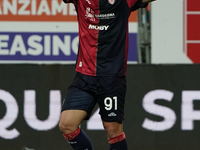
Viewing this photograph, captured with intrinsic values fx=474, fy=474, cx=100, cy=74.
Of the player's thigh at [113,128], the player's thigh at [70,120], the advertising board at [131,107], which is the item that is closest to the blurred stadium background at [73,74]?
the advertising board at [131,107]

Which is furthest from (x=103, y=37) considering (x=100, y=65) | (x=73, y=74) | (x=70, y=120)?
(x=73, y=74)

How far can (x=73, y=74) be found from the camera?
5770 millimetres

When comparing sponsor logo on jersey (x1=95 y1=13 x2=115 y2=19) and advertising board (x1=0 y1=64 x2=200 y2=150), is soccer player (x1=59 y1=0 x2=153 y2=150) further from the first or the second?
advertising board (x1=0 y1=64 x2=200 y2=150)

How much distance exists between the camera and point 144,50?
580 cm

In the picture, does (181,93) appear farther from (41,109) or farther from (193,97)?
(41,109)

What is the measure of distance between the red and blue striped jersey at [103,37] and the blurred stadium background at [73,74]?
1.99 meters

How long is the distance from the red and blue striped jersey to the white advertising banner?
2081mm

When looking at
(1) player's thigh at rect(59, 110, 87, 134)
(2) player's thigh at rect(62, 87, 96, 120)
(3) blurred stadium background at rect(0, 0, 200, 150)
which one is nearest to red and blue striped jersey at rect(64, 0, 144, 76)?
(2) player's thigh at rect(62, 87, 96, 120)

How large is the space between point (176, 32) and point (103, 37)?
228 cm

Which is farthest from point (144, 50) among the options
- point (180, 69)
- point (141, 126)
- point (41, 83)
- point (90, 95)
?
point (90, 95)

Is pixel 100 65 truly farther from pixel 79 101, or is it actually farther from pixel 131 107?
pixel 131 107

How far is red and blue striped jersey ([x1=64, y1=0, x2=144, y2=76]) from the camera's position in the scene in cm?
374

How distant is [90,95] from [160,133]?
7.21 ft

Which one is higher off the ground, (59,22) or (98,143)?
(59,22)
